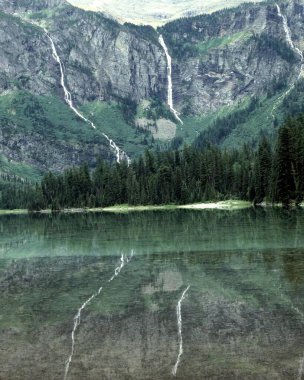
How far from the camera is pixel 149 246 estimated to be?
5678 cm

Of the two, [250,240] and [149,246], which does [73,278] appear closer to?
[149,246]

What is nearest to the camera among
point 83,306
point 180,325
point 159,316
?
point 180,325

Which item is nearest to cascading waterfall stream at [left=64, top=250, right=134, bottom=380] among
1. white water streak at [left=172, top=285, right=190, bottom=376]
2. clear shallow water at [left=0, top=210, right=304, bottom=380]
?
clear shallow water at [left=0, top=210, right=304, bottom=380]

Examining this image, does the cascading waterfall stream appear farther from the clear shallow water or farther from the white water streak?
the white water streak

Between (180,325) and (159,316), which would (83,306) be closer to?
(159,316)

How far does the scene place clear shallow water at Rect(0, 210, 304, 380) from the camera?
730 inches

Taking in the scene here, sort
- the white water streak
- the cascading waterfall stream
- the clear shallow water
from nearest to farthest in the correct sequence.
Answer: the white water streak < the clear shallow water < the cascading waterfall stream

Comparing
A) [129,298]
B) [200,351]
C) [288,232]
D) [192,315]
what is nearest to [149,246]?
[288,232]

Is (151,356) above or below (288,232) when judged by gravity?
above

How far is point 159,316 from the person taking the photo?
82.5ft

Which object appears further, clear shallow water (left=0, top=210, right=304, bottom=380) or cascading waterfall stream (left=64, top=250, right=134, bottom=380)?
cascading waterfall stream (left=64, top=250, right=134, bottom=380)

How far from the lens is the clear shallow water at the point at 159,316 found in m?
18.5

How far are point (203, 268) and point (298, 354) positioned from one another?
19942 millimetres

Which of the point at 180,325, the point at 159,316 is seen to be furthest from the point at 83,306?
the point at 180,325
